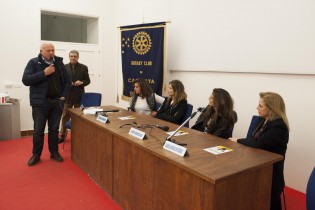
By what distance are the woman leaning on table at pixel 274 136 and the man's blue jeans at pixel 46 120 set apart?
2355 millimetres

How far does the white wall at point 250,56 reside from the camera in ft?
9.70

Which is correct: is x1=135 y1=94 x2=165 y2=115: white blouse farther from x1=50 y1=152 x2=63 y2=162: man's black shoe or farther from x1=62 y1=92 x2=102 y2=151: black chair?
x1=50 y1=152 x2=63 y2=162: man's black shoe

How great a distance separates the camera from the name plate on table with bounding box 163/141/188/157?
188 cm

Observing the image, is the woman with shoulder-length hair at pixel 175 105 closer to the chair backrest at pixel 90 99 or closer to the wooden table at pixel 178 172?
the wooden table at pixel 178 172

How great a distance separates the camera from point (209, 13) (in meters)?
3.93

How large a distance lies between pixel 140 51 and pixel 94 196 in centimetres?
285

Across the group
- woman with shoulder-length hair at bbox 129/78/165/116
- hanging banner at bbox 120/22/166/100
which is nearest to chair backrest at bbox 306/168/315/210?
woman with shoulder-length hair at bbox 129/78/165/116

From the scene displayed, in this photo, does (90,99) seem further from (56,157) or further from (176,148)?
(176,148)

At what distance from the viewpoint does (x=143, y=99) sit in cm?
395

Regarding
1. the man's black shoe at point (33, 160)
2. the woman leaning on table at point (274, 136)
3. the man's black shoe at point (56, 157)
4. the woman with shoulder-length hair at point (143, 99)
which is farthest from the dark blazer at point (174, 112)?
the man's black shoe at point (33, 160)

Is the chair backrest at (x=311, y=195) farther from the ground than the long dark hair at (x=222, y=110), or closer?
closer

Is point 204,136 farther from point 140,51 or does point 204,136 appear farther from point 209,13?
point 140,51

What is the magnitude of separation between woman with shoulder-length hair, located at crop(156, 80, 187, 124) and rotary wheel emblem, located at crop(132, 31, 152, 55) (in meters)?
1.49

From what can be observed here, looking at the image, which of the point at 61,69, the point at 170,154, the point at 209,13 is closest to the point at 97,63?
the point at 61,69
